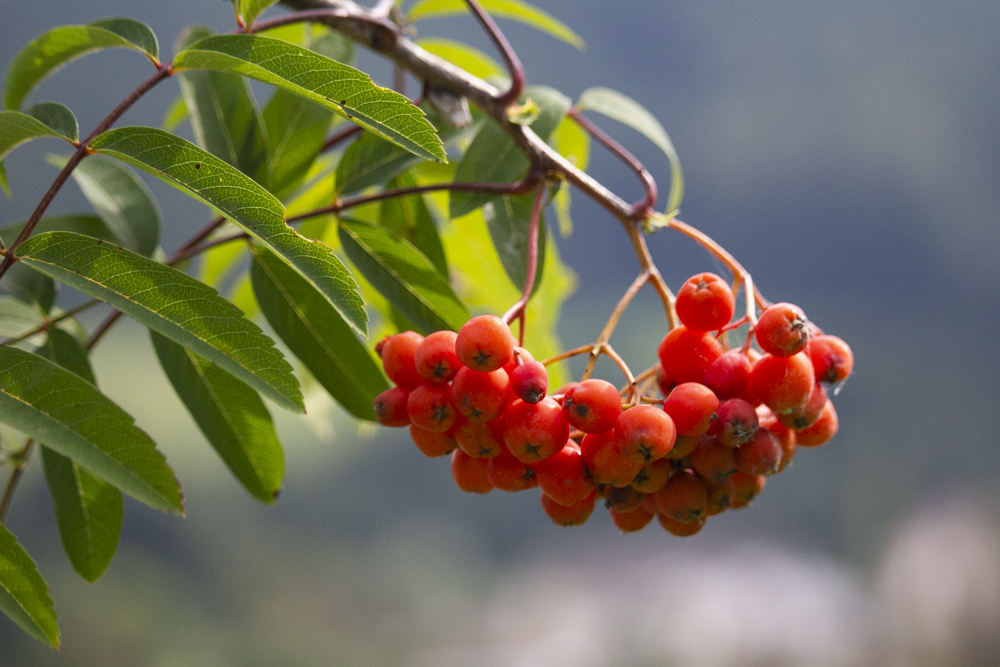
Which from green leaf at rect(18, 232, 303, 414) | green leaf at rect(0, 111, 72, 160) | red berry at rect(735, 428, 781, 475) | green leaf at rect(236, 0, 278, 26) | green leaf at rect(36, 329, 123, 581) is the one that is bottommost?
green leaf at rect(36, 329, 123, 581)

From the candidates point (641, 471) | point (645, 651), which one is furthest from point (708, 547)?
point (641, 471)

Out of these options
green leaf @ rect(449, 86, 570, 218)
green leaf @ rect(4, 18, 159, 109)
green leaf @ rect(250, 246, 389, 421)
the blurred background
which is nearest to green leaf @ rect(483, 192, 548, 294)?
green leaf @ rect(449, 86, 570, 218)

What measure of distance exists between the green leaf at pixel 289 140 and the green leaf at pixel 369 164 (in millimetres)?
38

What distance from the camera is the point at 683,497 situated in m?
0.36

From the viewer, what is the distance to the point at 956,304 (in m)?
2.09

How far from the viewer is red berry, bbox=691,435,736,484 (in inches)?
14.0

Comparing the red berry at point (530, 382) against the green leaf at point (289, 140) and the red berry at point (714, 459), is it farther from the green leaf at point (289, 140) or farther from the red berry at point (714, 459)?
the green leaf at point (289, 140)

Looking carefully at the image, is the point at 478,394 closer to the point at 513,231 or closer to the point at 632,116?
the point at 513,231

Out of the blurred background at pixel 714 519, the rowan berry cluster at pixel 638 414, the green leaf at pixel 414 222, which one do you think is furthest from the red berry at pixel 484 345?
the blurred background at pixel 714 519

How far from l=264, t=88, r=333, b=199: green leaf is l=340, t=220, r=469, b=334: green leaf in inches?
2.7

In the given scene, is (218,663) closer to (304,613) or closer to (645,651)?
(304,613)

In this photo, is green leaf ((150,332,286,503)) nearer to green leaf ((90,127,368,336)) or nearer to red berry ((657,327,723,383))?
green leaf ((90,127,368,336))

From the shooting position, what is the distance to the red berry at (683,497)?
36cm

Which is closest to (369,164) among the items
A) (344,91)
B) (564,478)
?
(344,91)
